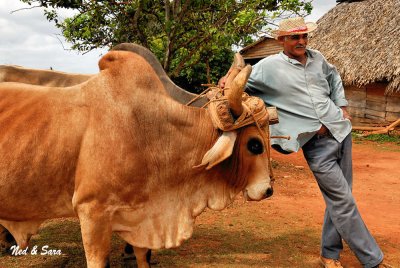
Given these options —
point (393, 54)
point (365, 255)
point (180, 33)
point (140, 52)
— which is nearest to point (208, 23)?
point (180, 33)

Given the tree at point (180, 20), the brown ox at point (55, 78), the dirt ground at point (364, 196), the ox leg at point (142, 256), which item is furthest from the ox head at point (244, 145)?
the tree at point (180, 20)

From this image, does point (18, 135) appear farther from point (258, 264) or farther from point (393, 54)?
point (393, 54)

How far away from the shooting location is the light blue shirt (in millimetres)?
3324

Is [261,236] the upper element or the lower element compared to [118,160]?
lower

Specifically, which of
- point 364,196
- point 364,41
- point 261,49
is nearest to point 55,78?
point 364,196

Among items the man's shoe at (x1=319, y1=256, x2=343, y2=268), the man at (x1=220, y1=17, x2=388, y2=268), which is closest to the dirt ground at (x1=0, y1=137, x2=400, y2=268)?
the man's shoe at (x1=319, y1=256, x2=343, y2=268)

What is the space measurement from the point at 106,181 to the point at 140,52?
0.98m

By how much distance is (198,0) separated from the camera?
6.05m

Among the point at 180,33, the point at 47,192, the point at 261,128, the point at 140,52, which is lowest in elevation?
the point at 47,192

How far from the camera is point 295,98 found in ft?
11.0

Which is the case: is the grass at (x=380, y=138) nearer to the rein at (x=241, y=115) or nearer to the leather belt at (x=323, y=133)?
the leather belt at (x=323, y=133)

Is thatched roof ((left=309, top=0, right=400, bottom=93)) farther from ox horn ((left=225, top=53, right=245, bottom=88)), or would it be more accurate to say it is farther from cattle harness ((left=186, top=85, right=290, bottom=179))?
cattle harness ((left=186, top=85, right=290, bottom=179))

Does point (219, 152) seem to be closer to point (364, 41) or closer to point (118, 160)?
point (118, 160)

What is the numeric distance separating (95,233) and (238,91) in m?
1.12
